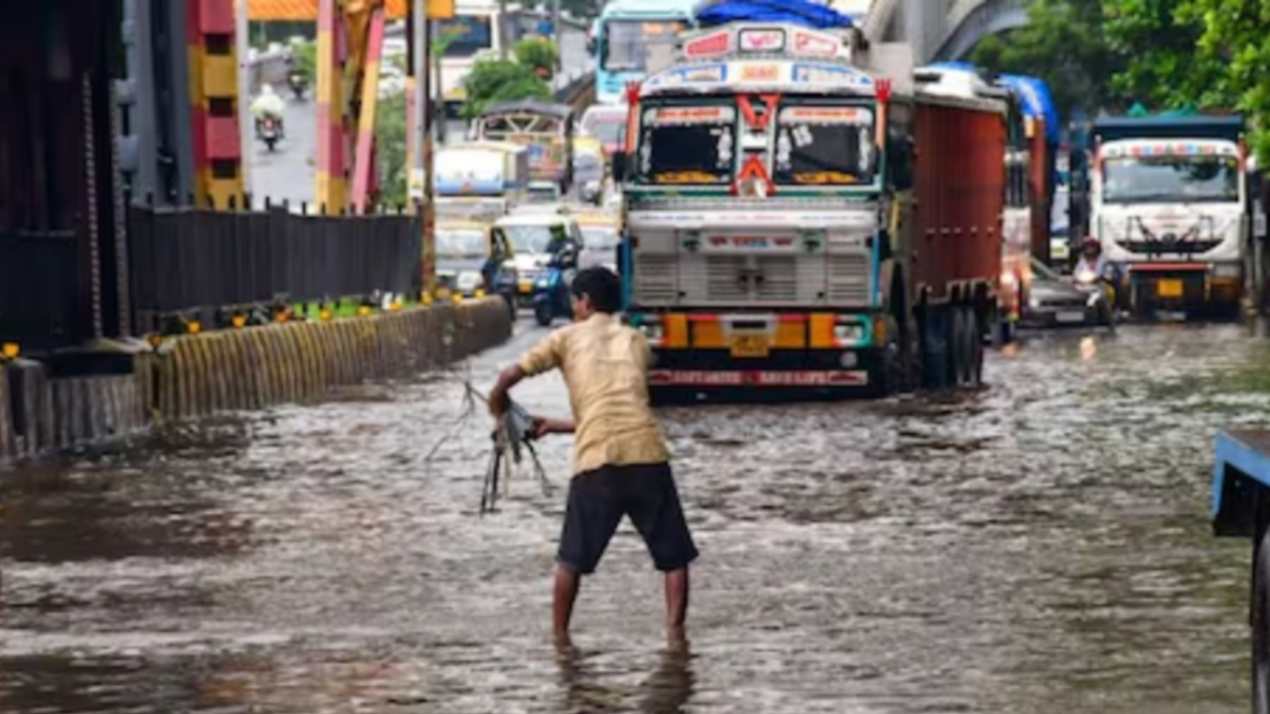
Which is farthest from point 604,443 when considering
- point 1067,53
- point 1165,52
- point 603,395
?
point 1067,53

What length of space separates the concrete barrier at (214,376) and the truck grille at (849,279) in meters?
5.46

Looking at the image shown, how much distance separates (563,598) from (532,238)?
47.8 metres

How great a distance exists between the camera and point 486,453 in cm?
2827

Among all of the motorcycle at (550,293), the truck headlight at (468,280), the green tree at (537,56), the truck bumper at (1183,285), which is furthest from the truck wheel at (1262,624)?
the green tree at (537,56)

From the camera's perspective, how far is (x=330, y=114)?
1987 inches

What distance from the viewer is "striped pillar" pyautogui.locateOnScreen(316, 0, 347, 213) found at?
49.6 m

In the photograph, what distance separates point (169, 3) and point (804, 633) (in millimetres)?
26140

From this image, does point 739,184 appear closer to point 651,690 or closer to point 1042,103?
point 651,690

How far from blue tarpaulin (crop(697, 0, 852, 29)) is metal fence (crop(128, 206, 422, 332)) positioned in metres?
5.07

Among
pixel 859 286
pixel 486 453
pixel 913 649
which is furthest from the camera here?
pixel 859 286

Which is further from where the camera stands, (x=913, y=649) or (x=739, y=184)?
(x=739, y=184)

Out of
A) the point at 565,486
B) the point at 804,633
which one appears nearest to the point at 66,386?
the point at 565,486

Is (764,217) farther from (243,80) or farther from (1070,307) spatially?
(1070,307)

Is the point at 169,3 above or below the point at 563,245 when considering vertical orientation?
above
